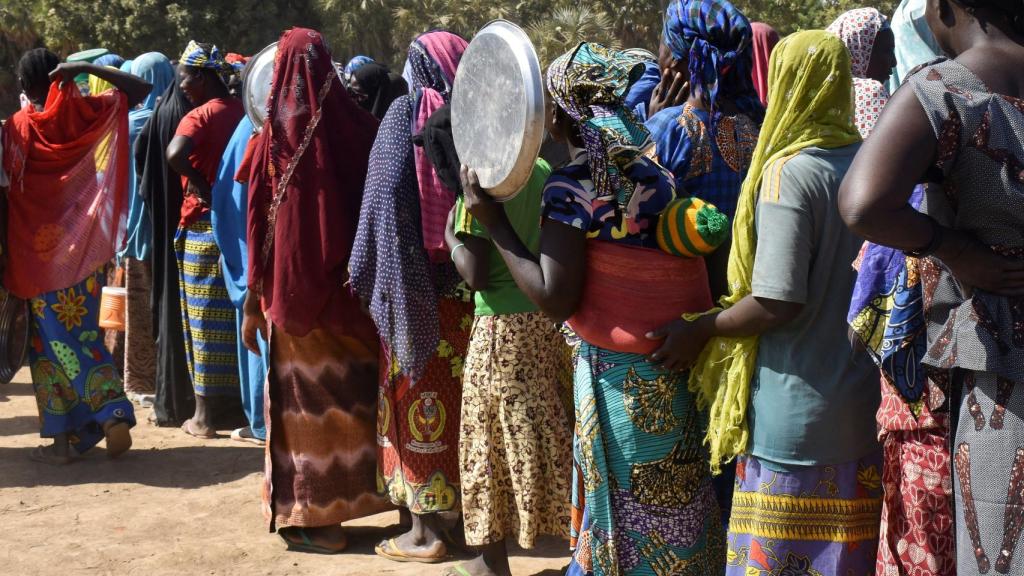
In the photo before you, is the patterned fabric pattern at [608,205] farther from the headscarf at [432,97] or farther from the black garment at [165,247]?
the black garment at [165,247]

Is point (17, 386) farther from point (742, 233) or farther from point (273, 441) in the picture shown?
point (742, 233)

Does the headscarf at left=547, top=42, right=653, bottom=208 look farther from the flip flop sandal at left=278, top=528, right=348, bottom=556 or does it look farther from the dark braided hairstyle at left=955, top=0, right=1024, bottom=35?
the flip flop sandal at left=278, top=528, right=348, bottom=556

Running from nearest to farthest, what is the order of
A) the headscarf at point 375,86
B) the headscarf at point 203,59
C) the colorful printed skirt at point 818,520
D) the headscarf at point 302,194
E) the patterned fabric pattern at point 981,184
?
1. the patterned fabric pattern at point 981,184
2. the colorful printed skirt at point 818,520
3. the headscarf at point 302,194
4. the headscarf at point 375,86
5. the headscarf at point 203,59

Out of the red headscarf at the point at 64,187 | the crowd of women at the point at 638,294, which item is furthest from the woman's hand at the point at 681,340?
the red headscarf at the point at 64,187

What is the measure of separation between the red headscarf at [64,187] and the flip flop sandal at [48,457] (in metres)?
1.01

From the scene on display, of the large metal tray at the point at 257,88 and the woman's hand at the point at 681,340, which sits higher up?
the large metal tray at the point at 257,88

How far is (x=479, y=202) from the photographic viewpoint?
362 cm

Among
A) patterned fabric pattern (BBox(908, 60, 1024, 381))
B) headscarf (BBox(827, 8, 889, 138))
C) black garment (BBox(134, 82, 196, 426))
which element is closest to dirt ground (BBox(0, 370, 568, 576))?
black garment (BBox(134, 82, 196, 426))

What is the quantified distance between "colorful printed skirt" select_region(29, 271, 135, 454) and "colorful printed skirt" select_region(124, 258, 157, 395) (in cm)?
131

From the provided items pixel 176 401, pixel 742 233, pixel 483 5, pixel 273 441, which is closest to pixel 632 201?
pixel 742 233

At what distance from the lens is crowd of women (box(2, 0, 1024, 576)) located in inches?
93.7

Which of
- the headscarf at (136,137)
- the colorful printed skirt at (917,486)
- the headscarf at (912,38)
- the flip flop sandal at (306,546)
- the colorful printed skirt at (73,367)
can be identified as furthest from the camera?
the headscarf at (136,137)

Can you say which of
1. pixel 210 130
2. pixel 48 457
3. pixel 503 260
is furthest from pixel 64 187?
pixel 503 260

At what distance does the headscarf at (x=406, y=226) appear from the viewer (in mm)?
4648
